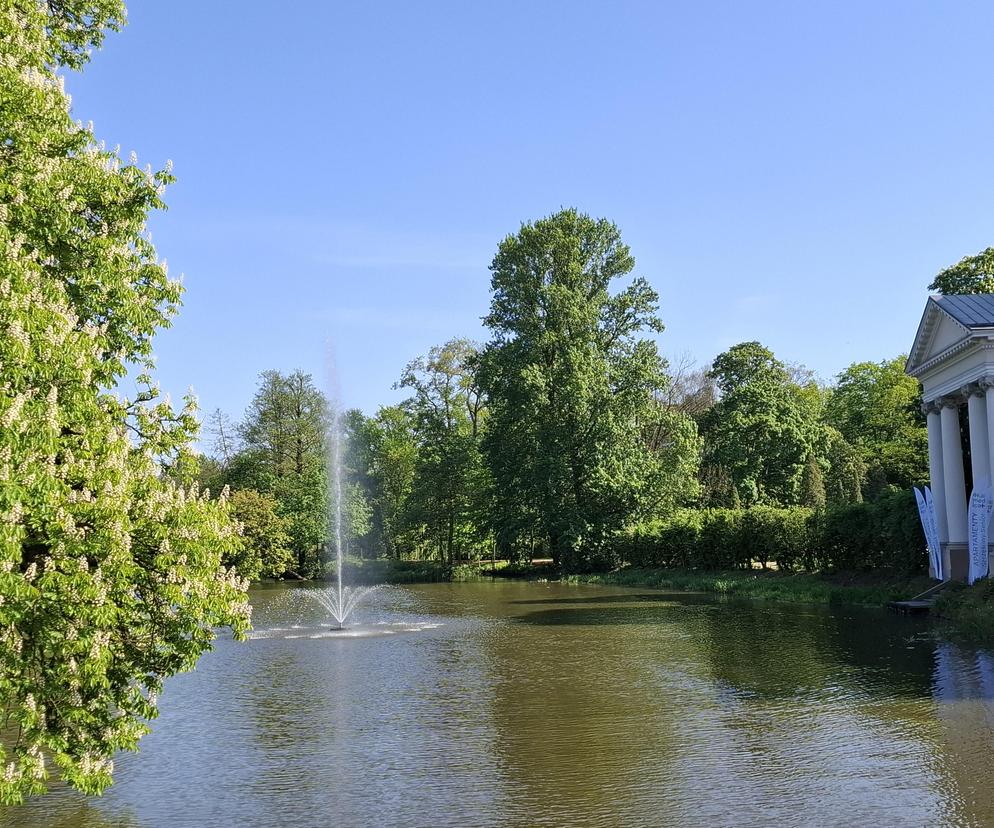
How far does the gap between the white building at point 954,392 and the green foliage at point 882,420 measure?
1619 cm

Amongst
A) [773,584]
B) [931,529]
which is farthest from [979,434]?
[773,584]

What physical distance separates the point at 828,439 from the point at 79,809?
59.9 metres

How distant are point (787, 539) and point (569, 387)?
1498 centimetres

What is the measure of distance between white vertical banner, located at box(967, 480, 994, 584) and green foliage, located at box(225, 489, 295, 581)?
37162mm

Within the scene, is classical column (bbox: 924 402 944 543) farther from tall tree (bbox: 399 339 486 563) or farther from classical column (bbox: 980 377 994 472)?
tall tree (bbox: 399 339 486 563)

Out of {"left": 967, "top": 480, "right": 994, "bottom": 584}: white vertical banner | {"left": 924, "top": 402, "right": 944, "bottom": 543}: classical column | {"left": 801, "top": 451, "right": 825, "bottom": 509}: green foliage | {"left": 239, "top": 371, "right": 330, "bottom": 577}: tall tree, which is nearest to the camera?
{"left": 967, "top": 480, "right": 994, "bottom": 584}: white vertical banner

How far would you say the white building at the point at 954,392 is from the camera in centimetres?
2998

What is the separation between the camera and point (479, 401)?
7188 cm

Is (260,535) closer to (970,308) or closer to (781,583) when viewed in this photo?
(781,583)

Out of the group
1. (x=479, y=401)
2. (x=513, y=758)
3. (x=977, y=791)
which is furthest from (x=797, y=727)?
(x=479, y=401)

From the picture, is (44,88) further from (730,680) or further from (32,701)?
(730,680)

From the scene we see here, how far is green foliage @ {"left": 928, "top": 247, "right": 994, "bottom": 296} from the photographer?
41.2 metres

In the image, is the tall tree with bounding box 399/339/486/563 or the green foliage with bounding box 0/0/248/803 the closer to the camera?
the green foliage with bounding box 0/0/248/803

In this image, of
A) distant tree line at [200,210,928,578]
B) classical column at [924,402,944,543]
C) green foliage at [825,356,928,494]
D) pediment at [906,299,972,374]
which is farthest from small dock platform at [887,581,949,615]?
green foliage at [825,356,928,494]
